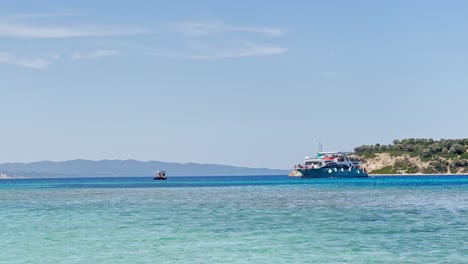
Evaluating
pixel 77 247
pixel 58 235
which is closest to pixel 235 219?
pixel 58 235

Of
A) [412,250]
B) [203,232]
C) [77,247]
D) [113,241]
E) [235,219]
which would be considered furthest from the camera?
[235,219]

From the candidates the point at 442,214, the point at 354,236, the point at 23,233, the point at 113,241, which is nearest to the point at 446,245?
the point at 354,236

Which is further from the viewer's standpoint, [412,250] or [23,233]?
[23,233]

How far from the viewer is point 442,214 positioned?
66.8 metres

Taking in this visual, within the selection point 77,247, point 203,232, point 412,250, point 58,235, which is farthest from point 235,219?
point 412,250

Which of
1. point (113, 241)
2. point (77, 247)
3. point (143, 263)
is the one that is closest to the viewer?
point (143, 263)

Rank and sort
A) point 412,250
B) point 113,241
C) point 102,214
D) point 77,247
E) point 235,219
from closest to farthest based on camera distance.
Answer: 1. point 412,250
2. point 77,247
3. point 113,241
4. point 235,219
5. point 102,214

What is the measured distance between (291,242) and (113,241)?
11612 millimetres

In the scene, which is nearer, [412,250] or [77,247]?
[412,250]

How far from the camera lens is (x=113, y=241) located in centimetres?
4828

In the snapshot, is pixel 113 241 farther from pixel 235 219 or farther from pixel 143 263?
pixel 235 219

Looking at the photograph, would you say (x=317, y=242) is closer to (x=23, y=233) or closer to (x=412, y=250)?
(x=412, y=250)

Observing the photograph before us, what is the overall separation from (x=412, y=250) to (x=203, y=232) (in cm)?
1697

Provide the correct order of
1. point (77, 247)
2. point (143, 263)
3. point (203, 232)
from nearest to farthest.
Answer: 1. point (143, 263)
2. point (77, 247)
3. point (203, 232)
